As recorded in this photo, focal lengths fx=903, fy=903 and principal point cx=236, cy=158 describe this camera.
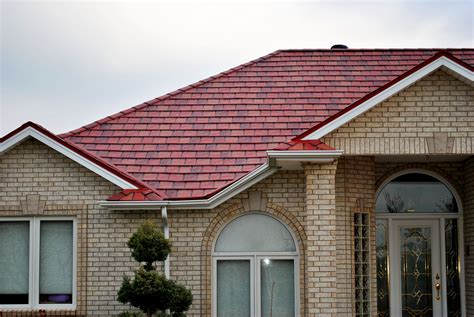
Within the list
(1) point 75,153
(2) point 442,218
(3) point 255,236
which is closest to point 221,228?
(3) point 255,236

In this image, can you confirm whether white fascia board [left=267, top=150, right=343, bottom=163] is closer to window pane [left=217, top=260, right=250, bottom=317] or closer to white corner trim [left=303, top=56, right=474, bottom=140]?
white corner trim [left=303, top=56, right=474, bottom=140]

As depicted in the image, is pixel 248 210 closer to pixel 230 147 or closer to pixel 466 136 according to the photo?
pixel 230 147

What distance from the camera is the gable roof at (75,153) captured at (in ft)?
48.6

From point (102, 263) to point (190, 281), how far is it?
1.49 metres

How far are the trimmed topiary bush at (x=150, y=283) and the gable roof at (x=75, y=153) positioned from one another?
48.1 inches

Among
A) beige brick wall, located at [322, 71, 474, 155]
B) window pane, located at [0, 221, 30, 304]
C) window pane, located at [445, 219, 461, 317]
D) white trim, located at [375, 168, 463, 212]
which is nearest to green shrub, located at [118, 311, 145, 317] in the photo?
window pane, located at [0, 221, 30, 304]

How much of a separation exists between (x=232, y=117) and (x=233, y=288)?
140 inches

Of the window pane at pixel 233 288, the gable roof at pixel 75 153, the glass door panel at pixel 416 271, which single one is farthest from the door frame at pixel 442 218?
the gable roof at pixel 75 153

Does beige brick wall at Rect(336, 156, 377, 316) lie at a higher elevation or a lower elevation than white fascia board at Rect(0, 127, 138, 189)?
lower

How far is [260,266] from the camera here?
49.3 feet

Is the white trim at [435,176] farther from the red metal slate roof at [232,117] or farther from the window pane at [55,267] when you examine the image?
the window pane at [55,267]

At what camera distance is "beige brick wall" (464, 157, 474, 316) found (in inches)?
605

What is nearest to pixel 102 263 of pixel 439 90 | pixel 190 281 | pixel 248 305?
pixel 190 281

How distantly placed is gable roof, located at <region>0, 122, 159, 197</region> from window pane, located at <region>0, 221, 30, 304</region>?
1423 mm
